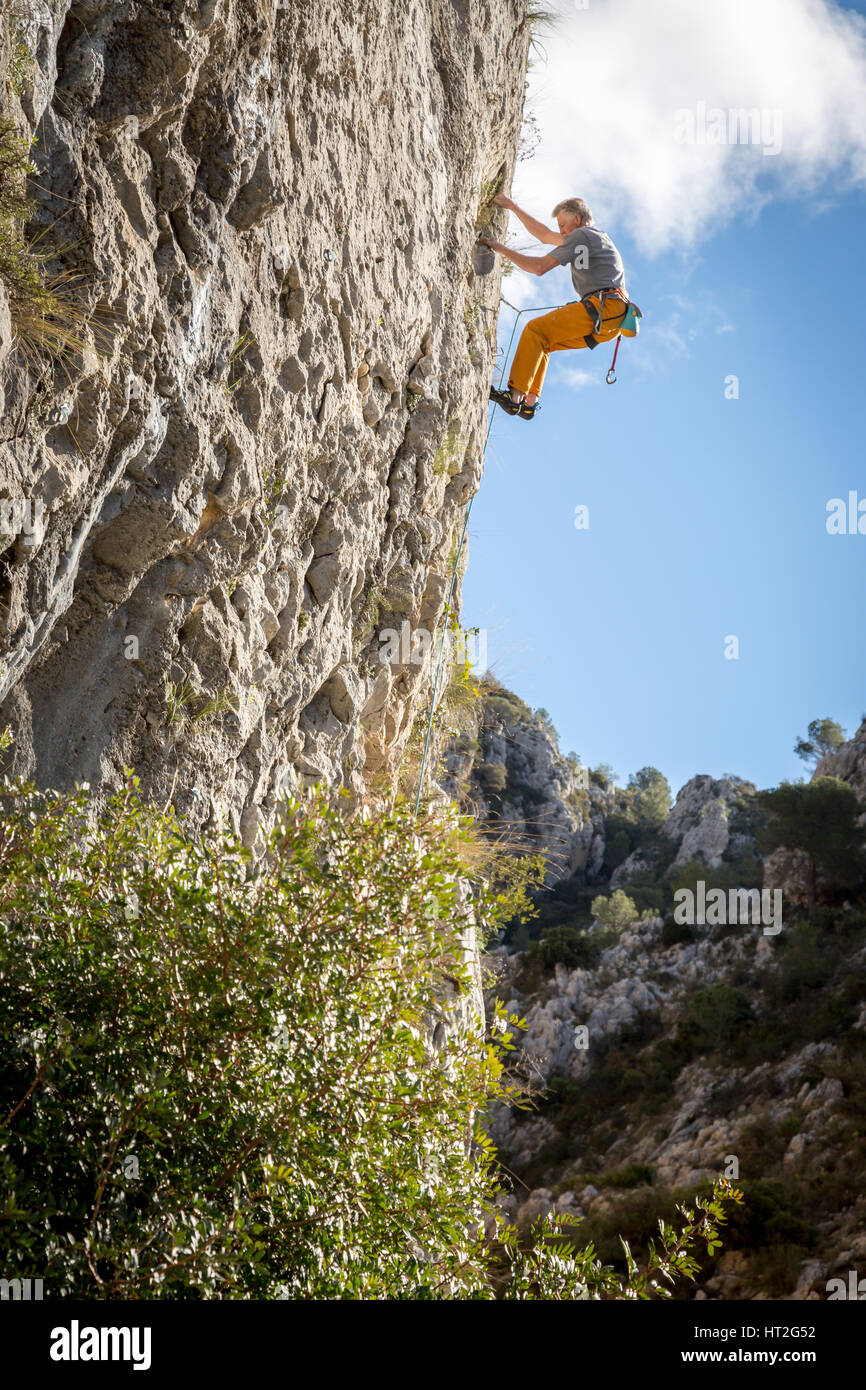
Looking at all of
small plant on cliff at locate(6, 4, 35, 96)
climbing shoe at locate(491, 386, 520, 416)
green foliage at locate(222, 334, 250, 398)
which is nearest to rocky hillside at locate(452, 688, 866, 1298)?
climbing shoe at locate(491, 386, 520, 416)

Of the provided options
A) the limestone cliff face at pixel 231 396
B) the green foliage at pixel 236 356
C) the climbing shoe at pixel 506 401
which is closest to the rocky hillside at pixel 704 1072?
the climbing shoe at pixel 506 401

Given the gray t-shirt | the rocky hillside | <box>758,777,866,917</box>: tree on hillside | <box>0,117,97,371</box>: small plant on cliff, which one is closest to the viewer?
<box>0,117,97,371</box>: small plant on cliff

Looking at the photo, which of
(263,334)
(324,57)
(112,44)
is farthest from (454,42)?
(112,44)

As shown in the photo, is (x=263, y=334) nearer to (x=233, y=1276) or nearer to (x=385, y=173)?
(x=385, y=173)

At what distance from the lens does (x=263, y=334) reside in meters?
4.94

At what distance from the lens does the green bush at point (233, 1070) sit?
2438mm

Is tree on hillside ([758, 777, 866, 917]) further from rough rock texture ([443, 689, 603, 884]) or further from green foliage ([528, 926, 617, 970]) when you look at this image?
rough rock texture ([443, 689, 603, 884])

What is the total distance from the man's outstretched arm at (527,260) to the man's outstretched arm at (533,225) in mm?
172

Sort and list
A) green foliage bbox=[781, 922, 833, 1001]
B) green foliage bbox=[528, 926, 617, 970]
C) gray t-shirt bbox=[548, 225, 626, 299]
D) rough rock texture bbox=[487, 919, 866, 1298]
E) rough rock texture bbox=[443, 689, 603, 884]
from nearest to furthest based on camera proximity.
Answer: gray t-shirt bbox=[548, 225, 626, 299], rough rock texture bbox=[487, 919, 866, 1298], green foliage bbox=[781, 922, 833, 1001], green foliage bbox=[528, 926, 617, 970], rough rock texture bbox=[443, 689, 603, 884]

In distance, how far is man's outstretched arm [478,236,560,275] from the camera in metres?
8.37

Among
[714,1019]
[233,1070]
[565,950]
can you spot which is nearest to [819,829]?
[714,1019]

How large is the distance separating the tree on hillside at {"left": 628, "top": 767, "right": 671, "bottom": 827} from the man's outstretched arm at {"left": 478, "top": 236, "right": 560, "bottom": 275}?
4853 centimetres

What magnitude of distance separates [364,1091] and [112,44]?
4.10m

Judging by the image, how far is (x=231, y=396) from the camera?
4.72m
